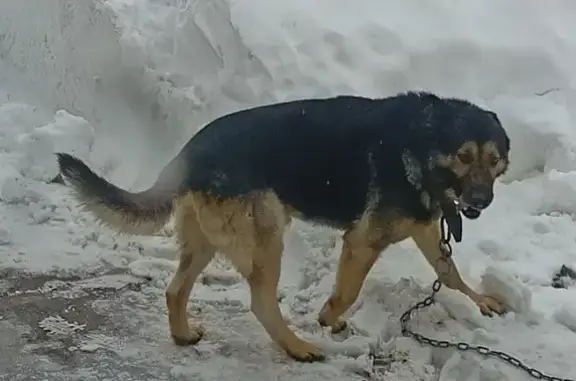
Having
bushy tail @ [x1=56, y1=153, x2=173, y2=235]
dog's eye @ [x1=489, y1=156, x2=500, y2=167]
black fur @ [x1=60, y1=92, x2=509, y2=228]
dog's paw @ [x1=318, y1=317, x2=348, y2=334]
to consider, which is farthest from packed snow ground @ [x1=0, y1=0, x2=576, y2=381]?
dog's eye @ [x1=489, y1=156, x2=500, y2=167]

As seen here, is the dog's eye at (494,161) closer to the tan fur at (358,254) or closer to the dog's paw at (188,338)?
the tan fur at (358,254)

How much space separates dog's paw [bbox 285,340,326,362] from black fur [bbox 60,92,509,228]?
57cm

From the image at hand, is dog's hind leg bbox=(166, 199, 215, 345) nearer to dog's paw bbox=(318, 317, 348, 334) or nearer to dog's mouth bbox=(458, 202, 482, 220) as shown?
dog's paw bbox=(318, 317, 348, 334)

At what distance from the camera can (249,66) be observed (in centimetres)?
590

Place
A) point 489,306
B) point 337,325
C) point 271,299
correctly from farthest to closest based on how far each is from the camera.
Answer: point 489,306
point 337,325
point 271,299

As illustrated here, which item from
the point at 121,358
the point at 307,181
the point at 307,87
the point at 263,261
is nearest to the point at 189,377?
the point at 121,358

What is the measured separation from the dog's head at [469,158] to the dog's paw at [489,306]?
71 centimetres

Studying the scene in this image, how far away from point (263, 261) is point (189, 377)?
1.84ft

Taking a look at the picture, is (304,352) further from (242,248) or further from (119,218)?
(119,218)

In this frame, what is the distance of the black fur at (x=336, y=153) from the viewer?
3.21 metres

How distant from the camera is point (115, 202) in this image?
326 cm

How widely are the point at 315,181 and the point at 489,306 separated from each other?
111cm

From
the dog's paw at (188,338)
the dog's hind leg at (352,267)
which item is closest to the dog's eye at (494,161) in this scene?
the dog's hind leg at (352,267)

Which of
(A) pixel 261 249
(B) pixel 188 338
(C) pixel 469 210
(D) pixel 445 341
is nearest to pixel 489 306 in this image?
(D) pixel 445 341
